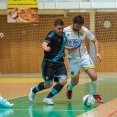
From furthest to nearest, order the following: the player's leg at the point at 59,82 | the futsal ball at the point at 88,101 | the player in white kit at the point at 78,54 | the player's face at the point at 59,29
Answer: the player in white kit at the point at 78,54
the player's leg at the point at 59,82
the player's face at the point at 59,29
the futsal ball at the point at 88,101

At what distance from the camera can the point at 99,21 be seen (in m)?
22.3

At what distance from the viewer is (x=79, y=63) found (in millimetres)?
8711

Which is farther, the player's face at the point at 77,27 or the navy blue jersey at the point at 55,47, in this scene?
the navy blue jersey at the point at 55,47

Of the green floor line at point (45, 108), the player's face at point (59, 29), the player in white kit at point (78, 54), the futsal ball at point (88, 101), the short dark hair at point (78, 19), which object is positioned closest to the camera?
the green floor line at point (45, 108)

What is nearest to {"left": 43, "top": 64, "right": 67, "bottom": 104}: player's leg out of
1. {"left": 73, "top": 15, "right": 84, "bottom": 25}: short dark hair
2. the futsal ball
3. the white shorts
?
the white shorts

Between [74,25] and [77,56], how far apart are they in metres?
0.73

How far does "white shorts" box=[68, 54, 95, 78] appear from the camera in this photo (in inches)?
338

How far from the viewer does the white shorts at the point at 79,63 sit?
28.2 ft

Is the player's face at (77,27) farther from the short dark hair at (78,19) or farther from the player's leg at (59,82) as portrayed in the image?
the player's leg at (59,82)

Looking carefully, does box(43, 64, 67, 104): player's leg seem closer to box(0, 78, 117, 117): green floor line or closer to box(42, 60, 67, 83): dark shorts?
box(42, 60, 67, 83): dark shorts

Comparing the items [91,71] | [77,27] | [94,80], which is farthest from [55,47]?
[94,80]

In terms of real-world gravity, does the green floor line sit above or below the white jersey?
below

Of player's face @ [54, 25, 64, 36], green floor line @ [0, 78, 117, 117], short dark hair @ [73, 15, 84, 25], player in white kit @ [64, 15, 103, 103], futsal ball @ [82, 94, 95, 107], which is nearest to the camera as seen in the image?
green floor line @ [0, 78, 117, 117]

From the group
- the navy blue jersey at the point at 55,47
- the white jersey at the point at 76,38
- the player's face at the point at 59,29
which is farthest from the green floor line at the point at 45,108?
the player's face at the point at 59,29
